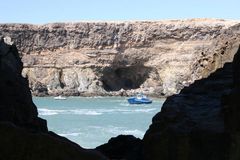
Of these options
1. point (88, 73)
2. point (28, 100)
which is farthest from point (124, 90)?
point (28, 100)

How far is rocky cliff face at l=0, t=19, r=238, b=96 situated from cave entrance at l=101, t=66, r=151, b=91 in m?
0.76

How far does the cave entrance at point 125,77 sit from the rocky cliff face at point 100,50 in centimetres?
76

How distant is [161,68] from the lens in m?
77.0

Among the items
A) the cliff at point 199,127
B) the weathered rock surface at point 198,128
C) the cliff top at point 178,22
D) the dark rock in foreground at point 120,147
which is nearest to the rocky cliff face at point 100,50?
the cliff top at point 178,22

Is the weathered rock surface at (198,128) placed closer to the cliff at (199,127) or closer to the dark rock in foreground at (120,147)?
the cliff at (199,127)

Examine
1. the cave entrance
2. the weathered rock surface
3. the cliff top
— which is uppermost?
the cliff top

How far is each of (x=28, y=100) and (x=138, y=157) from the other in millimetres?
1685

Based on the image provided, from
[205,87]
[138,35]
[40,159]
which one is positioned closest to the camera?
[40,159]

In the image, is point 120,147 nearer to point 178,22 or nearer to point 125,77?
point 178,22

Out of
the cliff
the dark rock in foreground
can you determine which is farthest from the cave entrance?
the cliff

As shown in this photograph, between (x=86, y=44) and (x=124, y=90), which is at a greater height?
(x=86, y=44)

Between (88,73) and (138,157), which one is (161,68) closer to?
(88,73)

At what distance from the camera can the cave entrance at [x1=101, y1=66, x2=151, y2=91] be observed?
3100 inches

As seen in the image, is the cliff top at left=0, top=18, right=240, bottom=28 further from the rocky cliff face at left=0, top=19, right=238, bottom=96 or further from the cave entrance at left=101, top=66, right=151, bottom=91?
the cave entrance at left=101, top=66, right=151, bottom=91
